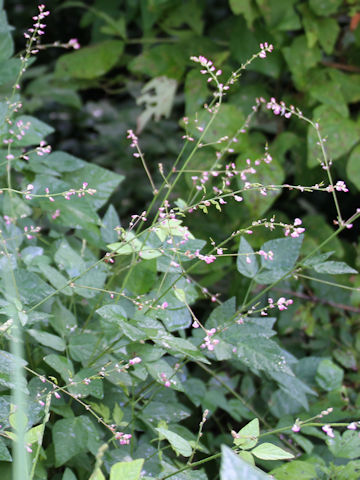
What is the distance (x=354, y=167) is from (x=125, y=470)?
3.72 feet

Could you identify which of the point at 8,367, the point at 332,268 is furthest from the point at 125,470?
the point at 332,268

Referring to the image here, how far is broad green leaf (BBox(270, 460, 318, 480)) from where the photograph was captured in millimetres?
905

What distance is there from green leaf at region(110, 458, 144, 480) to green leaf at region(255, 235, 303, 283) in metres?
0.45

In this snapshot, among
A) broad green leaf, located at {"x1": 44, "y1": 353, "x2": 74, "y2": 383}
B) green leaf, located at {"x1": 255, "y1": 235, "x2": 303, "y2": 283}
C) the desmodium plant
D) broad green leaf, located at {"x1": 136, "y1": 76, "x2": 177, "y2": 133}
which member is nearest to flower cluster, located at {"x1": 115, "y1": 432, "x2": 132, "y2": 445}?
the desmodium plant

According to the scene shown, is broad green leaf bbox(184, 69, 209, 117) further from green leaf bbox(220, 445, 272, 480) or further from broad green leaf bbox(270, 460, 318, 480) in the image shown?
green leaf bbox(220, 445, 272, 480)

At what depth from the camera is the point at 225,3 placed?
2283mm

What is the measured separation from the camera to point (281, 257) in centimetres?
100

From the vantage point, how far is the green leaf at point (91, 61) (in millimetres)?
1814

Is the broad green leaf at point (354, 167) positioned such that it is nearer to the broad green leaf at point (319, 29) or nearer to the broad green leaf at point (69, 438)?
the broad green leaf at point (319, 29)

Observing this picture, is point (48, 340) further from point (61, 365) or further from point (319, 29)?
point (319, 29)

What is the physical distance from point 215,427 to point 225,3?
160 centimetres

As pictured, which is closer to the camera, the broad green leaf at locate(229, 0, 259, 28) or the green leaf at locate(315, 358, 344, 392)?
the green leaf at locate(315, 358, 344, 392)

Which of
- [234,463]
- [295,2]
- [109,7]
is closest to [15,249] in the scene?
[234,463]

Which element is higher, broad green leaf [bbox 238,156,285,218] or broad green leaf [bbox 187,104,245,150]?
broad green leaf [bbox 187,104,245,150]
